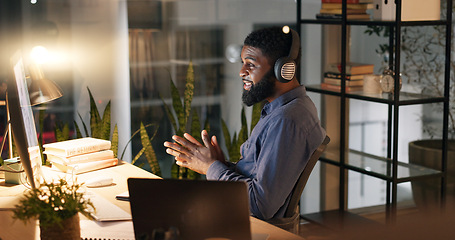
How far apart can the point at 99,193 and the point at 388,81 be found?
216cm

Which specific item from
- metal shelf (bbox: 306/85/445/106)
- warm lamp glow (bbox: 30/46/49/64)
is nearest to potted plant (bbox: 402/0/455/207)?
metal shelf (bbox: 306/85/445/106)

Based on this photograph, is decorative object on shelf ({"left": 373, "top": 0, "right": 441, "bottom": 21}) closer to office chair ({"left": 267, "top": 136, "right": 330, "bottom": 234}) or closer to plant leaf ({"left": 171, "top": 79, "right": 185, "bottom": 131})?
plant leaf ({"left": 171, "top": 79, "right": 185, "bottom": 131})

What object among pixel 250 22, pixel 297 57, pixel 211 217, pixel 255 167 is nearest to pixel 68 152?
pixel 255 167

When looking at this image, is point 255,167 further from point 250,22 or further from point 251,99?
point 250,22

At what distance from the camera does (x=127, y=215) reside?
5.91 ft

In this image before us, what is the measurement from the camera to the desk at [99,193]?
1611mm

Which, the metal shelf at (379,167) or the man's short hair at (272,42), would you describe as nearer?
the man's short hair at (272,42)

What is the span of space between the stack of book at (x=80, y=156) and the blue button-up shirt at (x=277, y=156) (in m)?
0.81

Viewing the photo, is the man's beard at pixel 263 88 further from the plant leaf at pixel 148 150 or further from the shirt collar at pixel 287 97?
the plant leaf at pixel 148 150

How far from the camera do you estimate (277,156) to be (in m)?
1.84

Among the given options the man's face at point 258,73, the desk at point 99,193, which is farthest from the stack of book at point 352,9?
the desk at point 99,193

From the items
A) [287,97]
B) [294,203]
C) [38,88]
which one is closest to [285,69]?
[287,97]

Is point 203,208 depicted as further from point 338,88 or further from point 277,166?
point 338,88

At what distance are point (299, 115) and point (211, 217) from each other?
84 centimetres
